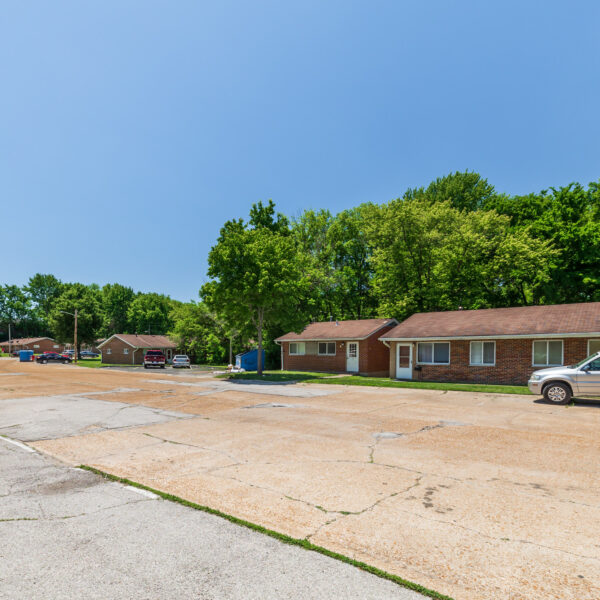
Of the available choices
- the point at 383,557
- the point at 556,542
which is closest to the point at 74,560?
the point at 383,557

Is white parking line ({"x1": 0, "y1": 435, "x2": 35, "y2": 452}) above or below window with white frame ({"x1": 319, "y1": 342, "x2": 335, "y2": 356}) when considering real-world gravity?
below

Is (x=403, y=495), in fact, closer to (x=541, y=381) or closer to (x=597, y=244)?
(x=541, y=381)

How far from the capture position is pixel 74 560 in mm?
3912

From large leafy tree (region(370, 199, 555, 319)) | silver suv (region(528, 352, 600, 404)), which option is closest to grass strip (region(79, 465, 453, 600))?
silver suv (region(528, 352, 600, 404))

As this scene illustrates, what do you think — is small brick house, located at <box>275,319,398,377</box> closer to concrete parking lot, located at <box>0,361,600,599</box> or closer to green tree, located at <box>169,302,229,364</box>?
green tree, located at <box>169,302,229,364</box>

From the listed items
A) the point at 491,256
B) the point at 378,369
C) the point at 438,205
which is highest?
the point at 438,205

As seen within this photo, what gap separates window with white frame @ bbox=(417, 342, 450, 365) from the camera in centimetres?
2428

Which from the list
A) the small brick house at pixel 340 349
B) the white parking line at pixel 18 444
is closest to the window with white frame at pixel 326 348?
the small brick house at pixel 340 349

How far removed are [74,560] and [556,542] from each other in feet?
15.7

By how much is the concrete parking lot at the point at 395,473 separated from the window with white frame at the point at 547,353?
7.39 m

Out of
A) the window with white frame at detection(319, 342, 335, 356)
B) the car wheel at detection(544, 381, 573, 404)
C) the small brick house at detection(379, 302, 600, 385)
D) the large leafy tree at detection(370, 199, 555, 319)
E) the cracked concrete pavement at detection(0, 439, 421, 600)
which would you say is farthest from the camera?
the window with white frame at detection(319, 342, 335, 356)

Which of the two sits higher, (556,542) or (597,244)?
(597,244)

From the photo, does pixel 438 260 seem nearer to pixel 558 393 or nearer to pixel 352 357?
pixel 352 357

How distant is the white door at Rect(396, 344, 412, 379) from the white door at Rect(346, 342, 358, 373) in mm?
4957
